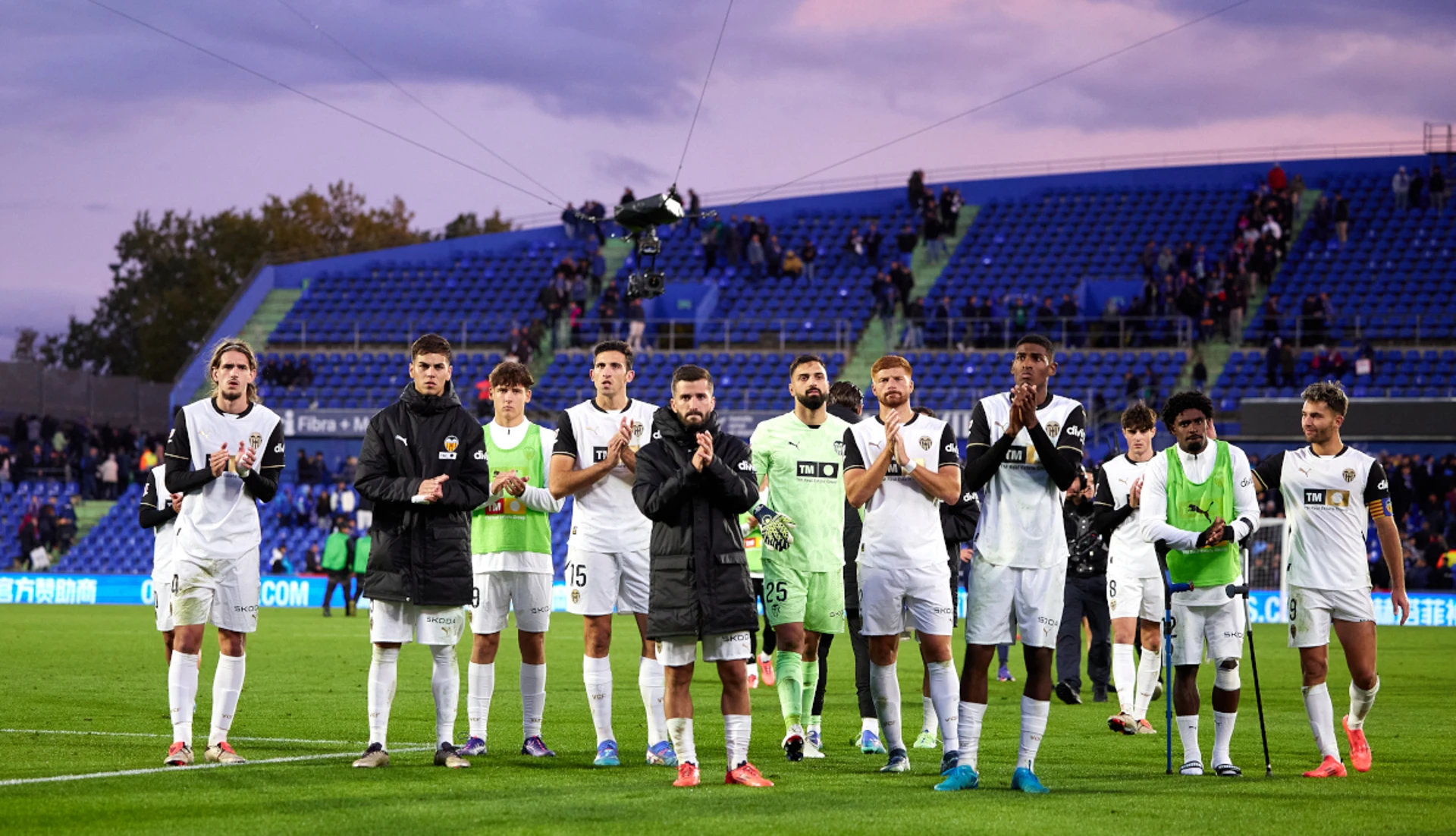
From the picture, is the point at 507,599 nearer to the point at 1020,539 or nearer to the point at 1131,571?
the point at 1020,539

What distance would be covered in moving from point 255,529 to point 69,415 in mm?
52909

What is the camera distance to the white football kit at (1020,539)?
8969mm

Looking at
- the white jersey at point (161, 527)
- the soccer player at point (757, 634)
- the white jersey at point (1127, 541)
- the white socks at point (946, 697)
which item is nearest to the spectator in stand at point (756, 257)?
the soccer player at point (757, 634)

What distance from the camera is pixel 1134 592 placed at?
1302 cm

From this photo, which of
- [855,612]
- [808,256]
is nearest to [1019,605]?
[855,612]

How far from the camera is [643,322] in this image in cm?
4462

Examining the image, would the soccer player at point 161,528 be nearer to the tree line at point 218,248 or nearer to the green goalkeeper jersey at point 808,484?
the green goalkeeper jersey at point 808,484

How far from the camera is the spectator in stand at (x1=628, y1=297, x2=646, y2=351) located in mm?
44219

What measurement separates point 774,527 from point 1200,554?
268cm

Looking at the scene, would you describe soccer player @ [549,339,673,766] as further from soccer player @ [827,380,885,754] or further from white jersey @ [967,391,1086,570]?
white jersey @ [967,391,1086,570]

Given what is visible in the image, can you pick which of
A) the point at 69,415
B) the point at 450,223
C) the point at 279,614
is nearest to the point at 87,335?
the point at 450,223

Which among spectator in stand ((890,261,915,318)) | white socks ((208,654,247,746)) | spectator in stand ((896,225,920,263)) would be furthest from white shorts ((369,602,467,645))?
spectator in stand ((896,225,920,263))

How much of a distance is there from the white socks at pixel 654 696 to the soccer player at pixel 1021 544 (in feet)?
6.55

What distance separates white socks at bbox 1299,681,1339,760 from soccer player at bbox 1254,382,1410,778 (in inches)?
1.9
